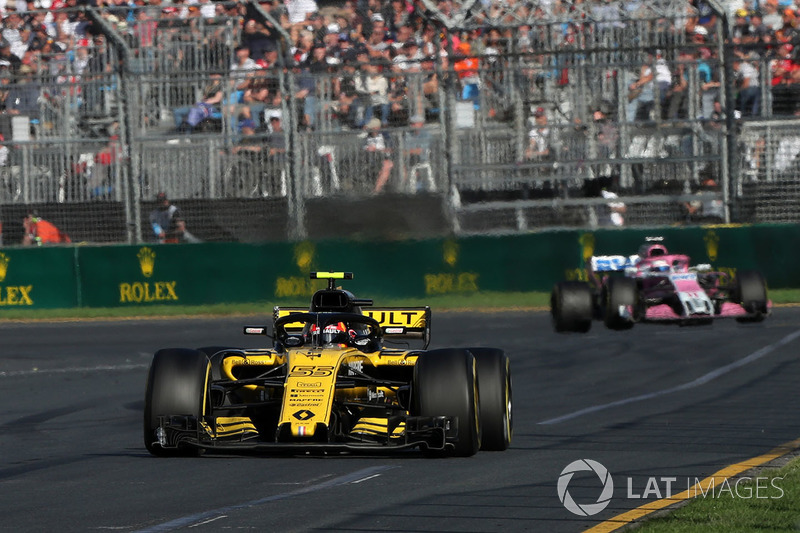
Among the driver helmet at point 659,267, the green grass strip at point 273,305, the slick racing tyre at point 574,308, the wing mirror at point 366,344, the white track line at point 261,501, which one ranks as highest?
the wing mirror at point 366,344

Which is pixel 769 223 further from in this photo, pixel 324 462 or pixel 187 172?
pixel 324 462

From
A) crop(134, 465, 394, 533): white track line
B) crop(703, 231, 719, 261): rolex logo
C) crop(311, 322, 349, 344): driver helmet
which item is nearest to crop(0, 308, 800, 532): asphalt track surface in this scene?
crop(134, 465, 394, 533): white track line

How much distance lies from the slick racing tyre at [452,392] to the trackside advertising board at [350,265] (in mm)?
15526

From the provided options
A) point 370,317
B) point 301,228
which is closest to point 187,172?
point 301,228

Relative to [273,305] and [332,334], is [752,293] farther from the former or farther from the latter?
[332,334]

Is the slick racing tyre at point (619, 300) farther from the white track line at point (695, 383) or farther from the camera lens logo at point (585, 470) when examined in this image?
the camera lens logo at point (585, 470)

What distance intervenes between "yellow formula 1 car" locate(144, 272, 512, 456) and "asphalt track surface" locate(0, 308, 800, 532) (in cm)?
16

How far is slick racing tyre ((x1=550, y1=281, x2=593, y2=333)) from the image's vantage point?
64.3ft

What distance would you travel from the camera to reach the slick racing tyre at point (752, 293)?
65.0 ft

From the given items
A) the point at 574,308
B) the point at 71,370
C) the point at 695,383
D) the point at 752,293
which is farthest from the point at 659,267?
the point at 71,370

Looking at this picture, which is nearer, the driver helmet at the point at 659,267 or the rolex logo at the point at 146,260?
the driver helmet at the point at 659,267

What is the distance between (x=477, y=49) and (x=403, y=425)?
54.0 ft

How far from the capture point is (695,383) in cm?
1461

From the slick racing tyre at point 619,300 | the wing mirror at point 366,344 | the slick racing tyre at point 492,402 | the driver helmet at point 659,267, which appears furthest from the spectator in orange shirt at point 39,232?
the slick racing tyre at point 492,402
